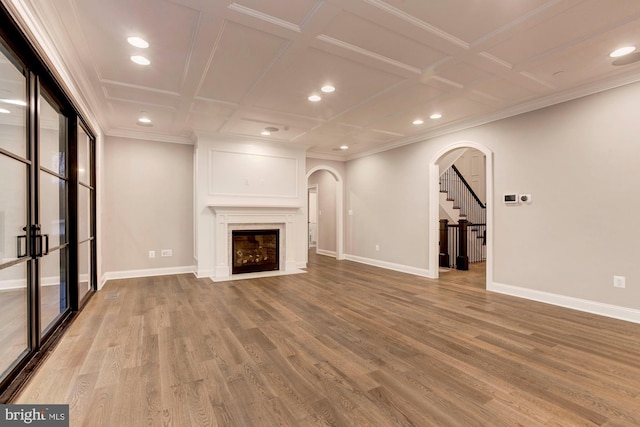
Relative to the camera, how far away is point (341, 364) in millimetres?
2395

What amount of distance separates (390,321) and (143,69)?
3787 mm

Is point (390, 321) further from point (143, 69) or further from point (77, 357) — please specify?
point (143, 69)

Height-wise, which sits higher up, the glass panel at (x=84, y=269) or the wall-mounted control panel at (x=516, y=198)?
the wall-mounted control panel at (x=516, y=198)

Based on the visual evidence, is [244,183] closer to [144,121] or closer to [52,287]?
[144,121]

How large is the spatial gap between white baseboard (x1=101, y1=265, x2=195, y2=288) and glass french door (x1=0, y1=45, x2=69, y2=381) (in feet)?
8.77

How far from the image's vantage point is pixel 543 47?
2.81 metres

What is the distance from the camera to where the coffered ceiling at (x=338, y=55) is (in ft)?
7.52

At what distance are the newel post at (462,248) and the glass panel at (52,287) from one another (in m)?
6.65

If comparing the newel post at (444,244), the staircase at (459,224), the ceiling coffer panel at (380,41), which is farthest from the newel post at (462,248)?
the ceiling coffer panel at (380,41)

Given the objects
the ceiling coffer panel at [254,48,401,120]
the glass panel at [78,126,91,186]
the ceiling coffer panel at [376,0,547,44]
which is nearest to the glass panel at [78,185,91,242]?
the glass panel at [78,126,91,186]

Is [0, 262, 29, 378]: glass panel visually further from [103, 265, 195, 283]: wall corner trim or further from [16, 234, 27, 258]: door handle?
[103, 265, 195, 283]: wall corner trim

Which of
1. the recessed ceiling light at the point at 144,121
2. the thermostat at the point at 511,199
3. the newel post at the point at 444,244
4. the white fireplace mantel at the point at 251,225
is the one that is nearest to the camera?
the thermostat at the point at 511,199

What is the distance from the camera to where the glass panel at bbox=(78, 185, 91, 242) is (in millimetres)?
3845

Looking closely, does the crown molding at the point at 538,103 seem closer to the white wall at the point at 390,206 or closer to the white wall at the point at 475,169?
the white wall at the point at 390,206
